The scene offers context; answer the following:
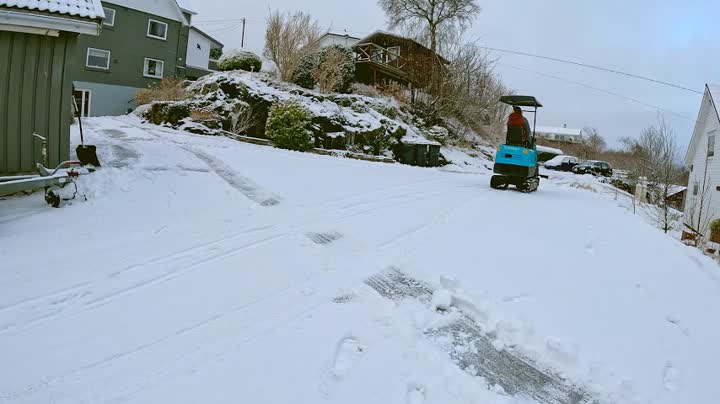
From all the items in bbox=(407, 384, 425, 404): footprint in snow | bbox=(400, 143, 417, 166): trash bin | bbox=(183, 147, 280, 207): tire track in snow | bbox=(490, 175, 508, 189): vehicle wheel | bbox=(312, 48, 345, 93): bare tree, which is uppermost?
bbox=(312, 48, 345, 93): bare tree

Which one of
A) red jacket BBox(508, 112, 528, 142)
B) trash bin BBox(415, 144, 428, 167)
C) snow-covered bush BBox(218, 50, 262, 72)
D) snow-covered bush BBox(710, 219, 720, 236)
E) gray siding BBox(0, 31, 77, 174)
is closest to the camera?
gray siding BBox(0, 31, 77, 174)

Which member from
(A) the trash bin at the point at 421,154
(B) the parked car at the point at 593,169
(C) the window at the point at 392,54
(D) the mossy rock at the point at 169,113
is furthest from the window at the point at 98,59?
(B) the parked car at the point at 593,169

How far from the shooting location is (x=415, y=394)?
2492 millimetres

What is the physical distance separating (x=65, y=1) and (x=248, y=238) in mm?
4727

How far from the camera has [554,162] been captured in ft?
101

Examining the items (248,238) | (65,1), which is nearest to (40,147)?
(65,1)

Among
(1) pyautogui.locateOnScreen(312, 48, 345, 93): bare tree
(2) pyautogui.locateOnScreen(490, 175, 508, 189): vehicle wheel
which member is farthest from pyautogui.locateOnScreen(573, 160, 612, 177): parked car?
(2) pyautogui.locateOnScreen(490, 175, 508, 189): vehicle wheel

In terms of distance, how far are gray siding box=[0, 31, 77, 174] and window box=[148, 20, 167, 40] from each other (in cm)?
2256

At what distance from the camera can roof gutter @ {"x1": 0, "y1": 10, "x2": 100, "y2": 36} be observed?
5695 mm

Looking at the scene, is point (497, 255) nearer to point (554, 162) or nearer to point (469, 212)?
point (469, 212)

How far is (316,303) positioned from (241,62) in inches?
683

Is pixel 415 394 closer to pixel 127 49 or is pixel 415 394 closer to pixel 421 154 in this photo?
pixel 421 154

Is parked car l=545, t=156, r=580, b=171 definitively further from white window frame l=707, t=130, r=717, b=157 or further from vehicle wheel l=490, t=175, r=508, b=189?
vehicle wheel l=490, t=175, r=508, b=189

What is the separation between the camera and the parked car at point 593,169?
94.3 ft
